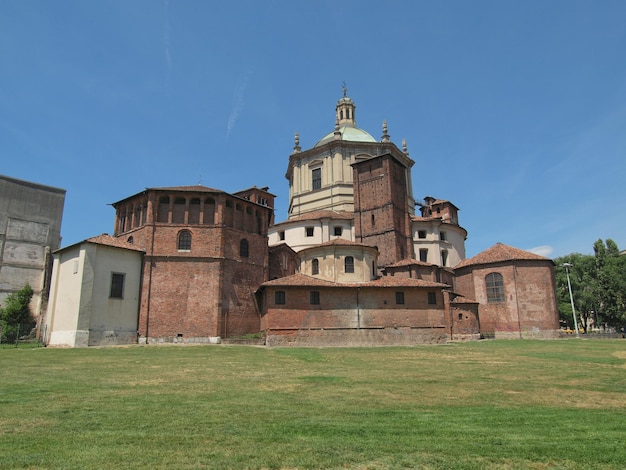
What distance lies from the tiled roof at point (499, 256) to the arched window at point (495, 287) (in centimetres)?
150

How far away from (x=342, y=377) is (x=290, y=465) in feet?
27.4

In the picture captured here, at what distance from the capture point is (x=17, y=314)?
47.2m

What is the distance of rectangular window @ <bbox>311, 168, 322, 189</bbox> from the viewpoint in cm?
5606

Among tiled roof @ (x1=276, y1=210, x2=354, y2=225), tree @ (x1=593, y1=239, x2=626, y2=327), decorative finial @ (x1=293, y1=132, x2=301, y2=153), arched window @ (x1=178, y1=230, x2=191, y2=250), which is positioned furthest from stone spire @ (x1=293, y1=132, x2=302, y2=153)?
tree @ (x1=593, y1=239, x2=626, y2=327)

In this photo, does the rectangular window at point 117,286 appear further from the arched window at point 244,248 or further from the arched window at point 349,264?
the arched window at point 349,264

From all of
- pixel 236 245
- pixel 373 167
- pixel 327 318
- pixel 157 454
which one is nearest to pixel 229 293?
pixel 236 245

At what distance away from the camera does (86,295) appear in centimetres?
3206

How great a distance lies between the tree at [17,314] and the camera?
45469mm

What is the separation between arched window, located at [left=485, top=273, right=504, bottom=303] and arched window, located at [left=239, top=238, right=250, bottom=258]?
23.9 meters

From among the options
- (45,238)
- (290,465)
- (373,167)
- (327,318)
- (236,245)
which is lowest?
(290,465)

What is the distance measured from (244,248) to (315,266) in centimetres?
637

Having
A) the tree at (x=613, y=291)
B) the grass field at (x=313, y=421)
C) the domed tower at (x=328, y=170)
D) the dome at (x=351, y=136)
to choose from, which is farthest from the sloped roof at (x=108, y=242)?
the tree at (x=613, y=291)

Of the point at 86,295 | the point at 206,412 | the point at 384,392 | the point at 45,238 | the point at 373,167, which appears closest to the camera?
the point at 206,412

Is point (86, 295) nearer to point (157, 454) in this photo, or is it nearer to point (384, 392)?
point (384, 392)
